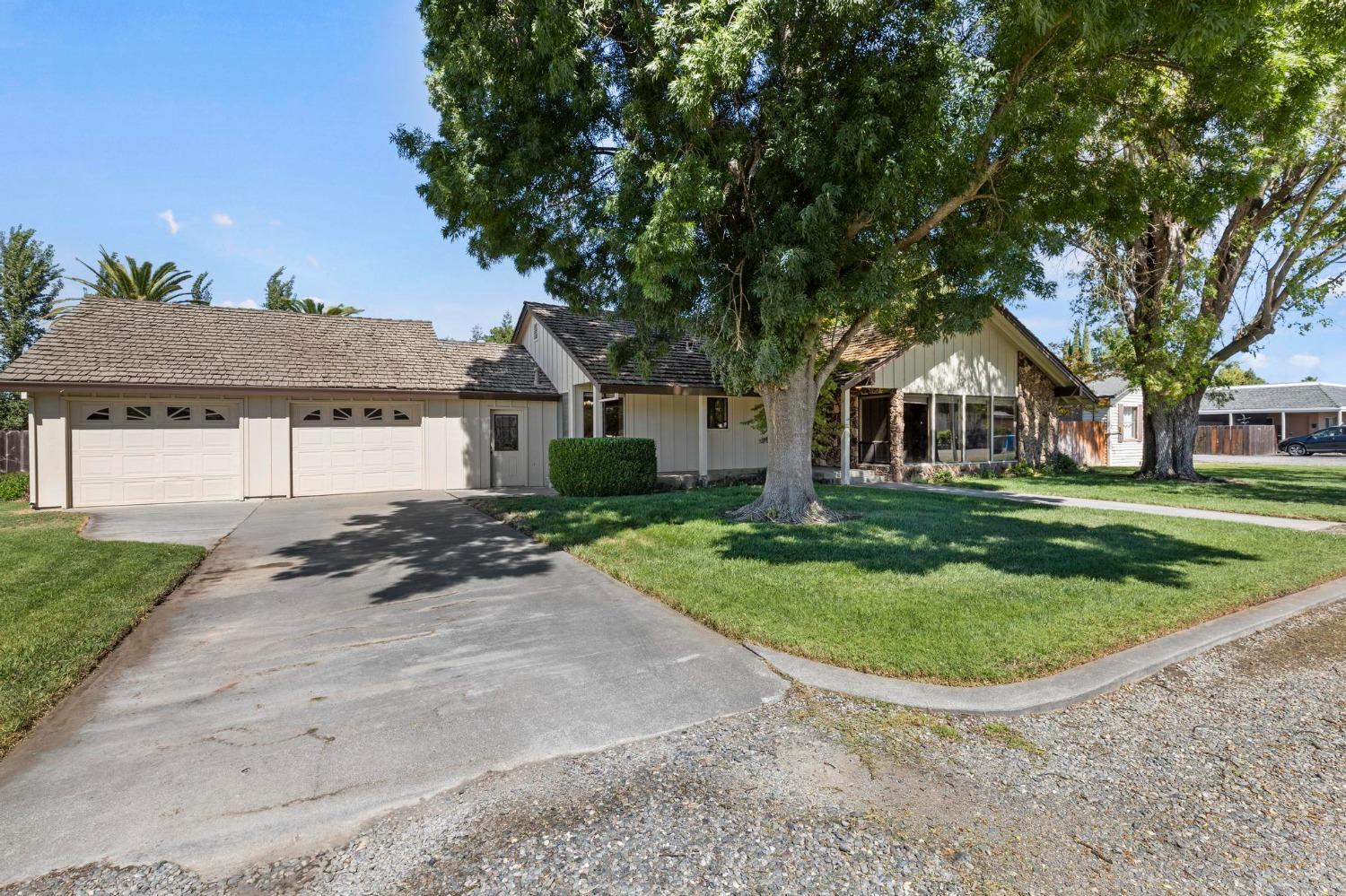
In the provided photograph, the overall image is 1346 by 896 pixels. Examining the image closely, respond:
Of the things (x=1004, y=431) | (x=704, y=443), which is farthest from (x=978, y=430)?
(x=704, y=443)

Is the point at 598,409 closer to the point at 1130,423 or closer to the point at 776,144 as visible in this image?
the point at 776,144

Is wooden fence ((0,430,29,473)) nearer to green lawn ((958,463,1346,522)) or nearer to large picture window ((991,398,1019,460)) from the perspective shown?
green lawn ((958,463,1346,522))

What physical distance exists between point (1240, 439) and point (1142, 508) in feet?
96.2

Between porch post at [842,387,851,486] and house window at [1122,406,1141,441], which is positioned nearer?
porch post at [842,387,851,486]

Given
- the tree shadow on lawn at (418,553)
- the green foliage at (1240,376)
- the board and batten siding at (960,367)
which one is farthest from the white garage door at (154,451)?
the green foliage at (1240,376)

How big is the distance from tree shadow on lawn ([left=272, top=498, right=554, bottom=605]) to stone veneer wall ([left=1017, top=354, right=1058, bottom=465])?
17.4 meters

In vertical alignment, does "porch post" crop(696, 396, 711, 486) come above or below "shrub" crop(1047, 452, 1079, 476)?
above

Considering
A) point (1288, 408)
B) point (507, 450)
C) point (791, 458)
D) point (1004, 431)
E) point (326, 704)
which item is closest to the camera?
point (326, 704)

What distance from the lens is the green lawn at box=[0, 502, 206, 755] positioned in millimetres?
3904

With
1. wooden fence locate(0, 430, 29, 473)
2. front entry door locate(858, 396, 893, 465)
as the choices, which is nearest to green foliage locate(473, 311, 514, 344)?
wooden fence locate(0, 430, 29, 473)

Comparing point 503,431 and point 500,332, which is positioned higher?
point 500,332

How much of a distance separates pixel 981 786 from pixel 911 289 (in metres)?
8.21

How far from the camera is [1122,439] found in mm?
26062

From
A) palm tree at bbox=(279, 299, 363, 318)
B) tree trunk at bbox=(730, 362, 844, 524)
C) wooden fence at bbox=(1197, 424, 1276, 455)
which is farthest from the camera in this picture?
palm tree at bbox=(279, 299, 363, 318)
